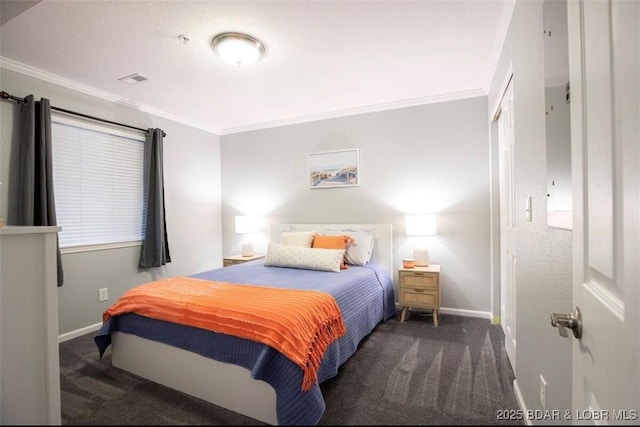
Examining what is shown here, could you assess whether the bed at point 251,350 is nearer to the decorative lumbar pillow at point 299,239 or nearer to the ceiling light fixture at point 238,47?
the decorative lumbar pillow at point 299,239

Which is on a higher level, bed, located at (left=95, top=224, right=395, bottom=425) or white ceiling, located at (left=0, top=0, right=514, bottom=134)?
white ceiling, located at (left=0, top=0, right=514, bottom=134)

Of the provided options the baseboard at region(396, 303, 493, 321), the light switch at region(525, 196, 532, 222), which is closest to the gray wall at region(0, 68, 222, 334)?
the light switch at region(525, 196, 532, 222)

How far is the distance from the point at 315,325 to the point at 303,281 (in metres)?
0.73

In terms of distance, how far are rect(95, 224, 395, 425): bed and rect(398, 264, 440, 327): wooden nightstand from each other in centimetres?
20

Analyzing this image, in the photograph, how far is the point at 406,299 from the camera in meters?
3.10

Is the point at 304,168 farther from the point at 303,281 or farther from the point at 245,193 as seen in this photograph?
the point at 303,281

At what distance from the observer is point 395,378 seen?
1927mm

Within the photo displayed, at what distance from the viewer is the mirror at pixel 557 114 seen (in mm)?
976

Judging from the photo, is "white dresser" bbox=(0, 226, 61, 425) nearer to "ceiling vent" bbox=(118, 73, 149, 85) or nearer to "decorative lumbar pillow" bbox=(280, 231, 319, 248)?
"ceiling vent" bbox=(118, 73, 149, 85)

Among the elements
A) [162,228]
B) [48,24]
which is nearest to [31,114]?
[48,24]

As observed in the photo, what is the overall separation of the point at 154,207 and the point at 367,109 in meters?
2.72

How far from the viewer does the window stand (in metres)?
1.85

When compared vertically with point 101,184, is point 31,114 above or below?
above

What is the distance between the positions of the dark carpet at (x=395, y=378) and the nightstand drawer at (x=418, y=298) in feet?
0.68
